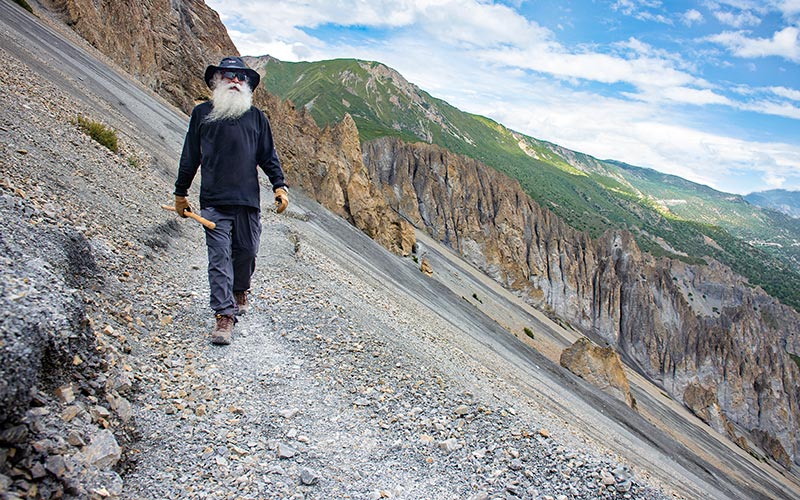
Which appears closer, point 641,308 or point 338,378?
point 338,378

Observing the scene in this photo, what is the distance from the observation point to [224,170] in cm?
505

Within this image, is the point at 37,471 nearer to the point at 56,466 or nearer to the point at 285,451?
the point at 56,466

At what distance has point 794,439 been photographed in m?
54.9

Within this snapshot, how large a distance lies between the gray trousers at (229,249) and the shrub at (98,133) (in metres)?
6.10

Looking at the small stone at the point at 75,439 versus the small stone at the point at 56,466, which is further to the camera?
the small stone at the point at 75,439

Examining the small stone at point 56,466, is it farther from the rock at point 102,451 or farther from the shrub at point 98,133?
the shrub at point 98,133

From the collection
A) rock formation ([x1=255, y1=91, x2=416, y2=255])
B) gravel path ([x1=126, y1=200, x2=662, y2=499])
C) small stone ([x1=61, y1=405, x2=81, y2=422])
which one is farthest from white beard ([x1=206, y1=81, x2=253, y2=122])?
rock formation ([x1=255, y1=91, x2=416, y2=255])

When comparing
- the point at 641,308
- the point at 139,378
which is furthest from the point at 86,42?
the point at 641,308

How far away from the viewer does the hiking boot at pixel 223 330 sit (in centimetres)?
484

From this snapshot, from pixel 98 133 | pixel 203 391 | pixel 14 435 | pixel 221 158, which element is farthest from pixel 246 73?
pixel 98 133

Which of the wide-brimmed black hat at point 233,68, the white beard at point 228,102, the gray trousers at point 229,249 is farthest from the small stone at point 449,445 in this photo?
the wide-brimmed black hat at point 233,68

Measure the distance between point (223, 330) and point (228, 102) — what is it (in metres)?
2.38

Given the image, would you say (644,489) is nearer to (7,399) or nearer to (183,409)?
(183,409)

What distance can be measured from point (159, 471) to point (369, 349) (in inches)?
114
